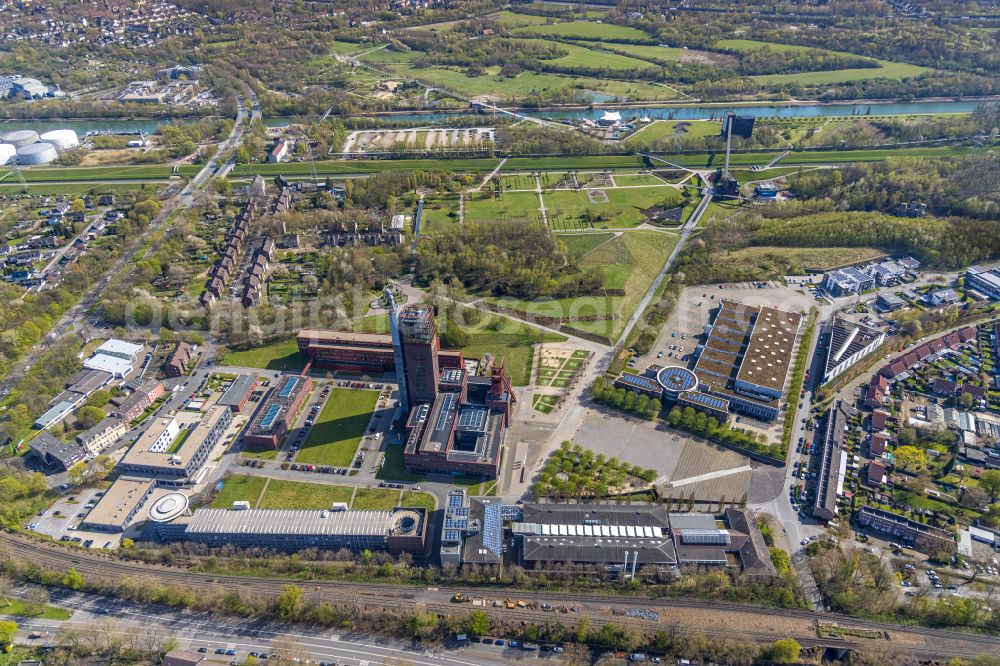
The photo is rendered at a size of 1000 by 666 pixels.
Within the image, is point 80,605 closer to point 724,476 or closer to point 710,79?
point 724,476

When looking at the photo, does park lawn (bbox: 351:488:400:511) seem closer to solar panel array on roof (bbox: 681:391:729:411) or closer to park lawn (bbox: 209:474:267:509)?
park lawn (bbox: 209:474:267:509)

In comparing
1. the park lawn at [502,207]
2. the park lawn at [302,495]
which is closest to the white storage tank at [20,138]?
the park lawn at [502,207]

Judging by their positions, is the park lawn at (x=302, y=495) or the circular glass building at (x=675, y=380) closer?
the park lawn at (x=302, y=495)

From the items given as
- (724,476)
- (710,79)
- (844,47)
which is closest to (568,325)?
(724,476)

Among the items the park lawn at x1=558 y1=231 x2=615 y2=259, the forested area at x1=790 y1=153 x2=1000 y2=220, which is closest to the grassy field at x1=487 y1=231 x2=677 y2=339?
the park lawn at x1=558 y1=231 x2=615 y2=259

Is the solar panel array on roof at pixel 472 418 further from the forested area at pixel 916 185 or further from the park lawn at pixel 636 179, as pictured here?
the forested area at pixel 916 185

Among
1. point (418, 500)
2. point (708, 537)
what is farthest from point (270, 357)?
point (708, 537)
